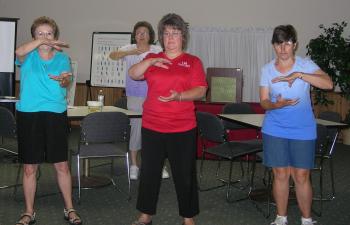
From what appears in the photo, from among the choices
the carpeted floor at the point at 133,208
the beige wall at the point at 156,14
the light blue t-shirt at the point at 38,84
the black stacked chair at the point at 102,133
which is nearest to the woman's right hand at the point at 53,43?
the light blue t-shirt at the point at 38,84

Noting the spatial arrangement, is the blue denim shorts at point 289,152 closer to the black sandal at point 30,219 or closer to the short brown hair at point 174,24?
the short brown hair at point 174,24

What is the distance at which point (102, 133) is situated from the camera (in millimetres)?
3982

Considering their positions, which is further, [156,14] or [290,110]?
[156,14]

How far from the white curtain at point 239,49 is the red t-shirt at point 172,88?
593 centimetres

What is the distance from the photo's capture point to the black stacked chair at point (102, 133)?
3.91 meters

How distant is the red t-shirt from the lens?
9.53 feet

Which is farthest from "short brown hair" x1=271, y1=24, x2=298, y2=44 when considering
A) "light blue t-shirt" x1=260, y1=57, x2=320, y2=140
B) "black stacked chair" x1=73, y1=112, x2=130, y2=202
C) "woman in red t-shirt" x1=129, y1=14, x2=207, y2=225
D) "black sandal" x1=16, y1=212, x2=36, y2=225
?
"black sandal" x1=16, y1=212, x2=36, y2=225

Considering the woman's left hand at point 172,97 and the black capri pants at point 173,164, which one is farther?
the black capri pants at point 173,164

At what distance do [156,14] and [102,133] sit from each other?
534cm

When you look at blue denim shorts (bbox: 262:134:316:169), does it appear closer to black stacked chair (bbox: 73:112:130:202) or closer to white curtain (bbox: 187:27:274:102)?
black stacked chair (bbox: 73:112:130:202)

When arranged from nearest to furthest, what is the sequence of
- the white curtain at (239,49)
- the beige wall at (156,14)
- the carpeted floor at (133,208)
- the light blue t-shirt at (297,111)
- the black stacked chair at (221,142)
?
the light blue t-shirt at (297,111) → the carpeted floor at (133,208) → the black stacked chair at (221,142) → the beige wall at (156,14) → the white curtain at (239,49)

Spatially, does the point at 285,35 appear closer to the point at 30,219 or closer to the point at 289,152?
the point at 289,152

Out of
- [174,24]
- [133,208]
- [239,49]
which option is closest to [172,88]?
[174,24]

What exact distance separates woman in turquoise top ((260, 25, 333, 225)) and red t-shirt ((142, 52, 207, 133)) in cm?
49
